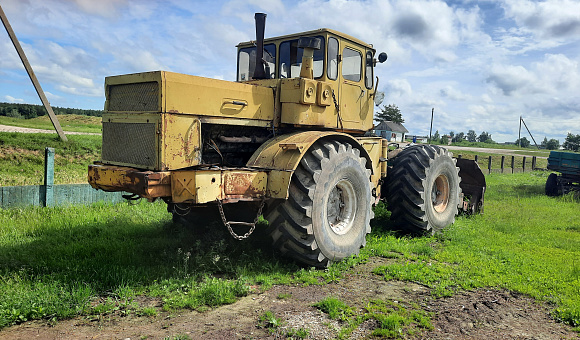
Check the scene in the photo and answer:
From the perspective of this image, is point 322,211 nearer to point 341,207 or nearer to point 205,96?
point 341,207

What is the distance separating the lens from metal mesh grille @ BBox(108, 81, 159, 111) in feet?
16.0

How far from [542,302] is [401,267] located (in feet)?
5.41

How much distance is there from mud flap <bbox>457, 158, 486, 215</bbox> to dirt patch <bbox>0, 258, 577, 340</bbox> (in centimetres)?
496

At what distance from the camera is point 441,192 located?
851 centimetres

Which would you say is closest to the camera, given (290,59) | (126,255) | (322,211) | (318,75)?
(322,211)

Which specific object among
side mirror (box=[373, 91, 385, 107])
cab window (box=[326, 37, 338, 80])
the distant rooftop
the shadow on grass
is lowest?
the shadow on grass

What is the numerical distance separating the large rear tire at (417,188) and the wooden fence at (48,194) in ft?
19.7

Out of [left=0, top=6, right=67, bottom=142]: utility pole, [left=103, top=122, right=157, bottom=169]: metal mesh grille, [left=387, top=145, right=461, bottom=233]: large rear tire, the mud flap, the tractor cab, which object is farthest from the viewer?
[left=0, top=6, right=67, bottom=142]: utility pole

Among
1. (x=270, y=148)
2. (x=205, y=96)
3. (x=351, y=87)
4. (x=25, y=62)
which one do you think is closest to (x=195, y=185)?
(x=205, y=96)

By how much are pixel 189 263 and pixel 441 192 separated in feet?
17.5

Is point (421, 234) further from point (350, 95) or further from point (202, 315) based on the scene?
point (202, 315)

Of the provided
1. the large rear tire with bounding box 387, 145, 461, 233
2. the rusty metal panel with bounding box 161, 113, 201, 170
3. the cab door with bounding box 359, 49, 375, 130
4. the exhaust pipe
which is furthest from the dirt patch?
the exhaust pipe

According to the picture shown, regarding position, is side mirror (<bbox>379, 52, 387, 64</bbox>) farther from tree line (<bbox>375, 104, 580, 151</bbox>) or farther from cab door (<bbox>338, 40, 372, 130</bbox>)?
tree line (<bbox>375, 104, 580, 151</bbox>)

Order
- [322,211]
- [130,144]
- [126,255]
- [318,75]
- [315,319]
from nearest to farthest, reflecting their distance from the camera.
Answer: [315,319], [130,144], [322,211], [126,255], [318,75]
